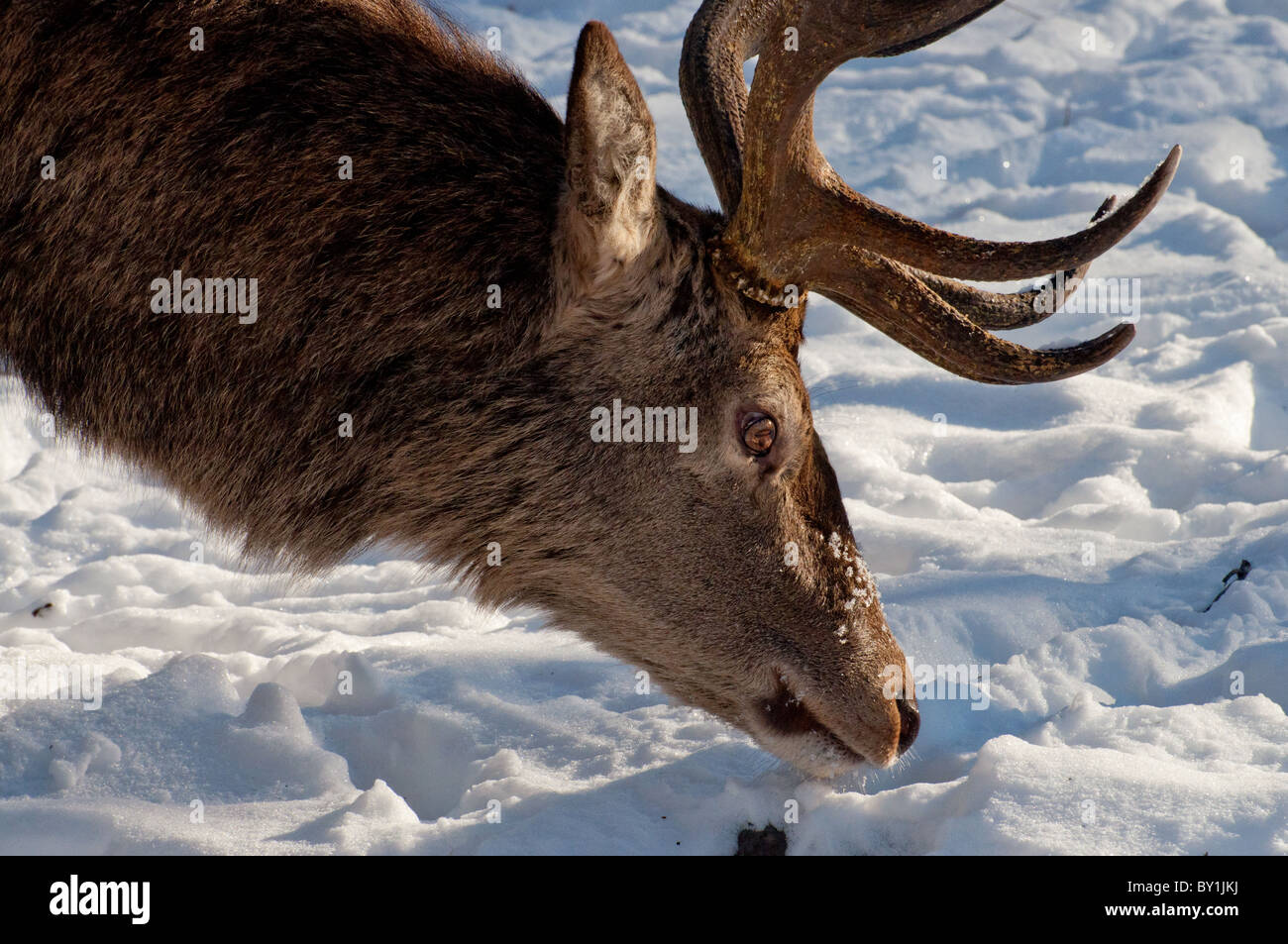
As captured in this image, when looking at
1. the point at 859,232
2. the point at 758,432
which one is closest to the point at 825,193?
the point at 859,232

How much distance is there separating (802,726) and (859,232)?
128 centimetres

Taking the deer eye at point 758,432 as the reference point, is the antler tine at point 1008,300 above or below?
above

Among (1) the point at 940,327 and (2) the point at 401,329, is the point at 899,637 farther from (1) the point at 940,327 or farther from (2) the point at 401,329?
(2) the point at 401,329

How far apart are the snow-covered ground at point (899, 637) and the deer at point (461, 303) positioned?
0.47 meters

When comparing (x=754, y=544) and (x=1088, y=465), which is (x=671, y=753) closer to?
(x=754, y=544)

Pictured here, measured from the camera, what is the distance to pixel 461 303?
2932 mm

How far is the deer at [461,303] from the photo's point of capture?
2898 millimetres

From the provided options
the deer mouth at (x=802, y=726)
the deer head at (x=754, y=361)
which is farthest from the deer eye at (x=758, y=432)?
the deer mouth at (x=802, y=726)

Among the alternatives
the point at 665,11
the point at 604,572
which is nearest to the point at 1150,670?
the point at 604,572

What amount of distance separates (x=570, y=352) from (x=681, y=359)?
27cm

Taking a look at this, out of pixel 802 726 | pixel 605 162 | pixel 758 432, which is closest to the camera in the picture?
pixel 605 162

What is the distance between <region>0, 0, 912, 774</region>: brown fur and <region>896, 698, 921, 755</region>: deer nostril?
5cm

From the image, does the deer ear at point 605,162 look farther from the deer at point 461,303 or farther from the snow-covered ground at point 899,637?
the snow-covered ground at point 899,637

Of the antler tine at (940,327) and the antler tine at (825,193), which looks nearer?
the antler tine at (825,193)
